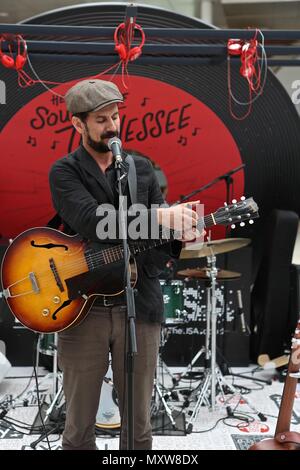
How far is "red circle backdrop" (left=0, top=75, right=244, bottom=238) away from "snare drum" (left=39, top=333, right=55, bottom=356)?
157cm

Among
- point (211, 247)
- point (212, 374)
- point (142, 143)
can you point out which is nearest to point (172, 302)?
point (211, 247)

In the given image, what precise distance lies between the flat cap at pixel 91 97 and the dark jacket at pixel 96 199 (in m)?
0.19

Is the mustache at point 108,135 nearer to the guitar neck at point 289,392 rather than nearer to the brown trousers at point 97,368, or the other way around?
the brown trousers at point 97,368

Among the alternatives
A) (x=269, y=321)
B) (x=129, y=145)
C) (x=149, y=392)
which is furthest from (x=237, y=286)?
(x=149, y=392)

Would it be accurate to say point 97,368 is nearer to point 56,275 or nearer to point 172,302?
point 56,275

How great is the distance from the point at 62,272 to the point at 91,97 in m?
0.79

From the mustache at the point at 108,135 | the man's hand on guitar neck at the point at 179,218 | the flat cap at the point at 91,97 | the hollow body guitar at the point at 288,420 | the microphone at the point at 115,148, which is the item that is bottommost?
the hollow body guitar at the point at 288,420

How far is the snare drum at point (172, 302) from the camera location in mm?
4238

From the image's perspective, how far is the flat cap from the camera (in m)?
2.18

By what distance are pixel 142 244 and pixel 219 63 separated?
7.91 ft

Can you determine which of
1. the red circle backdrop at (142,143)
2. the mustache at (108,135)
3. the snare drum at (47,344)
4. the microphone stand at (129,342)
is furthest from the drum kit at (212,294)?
the microphone stand at (129,342)

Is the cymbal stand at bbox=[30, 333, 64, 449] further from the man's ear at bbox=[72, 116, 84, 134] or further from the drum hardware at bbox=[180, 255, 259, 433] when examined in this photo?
the man's ear at bbox=[72, 116, 84, 134]

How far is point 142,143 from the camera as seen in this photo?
536cm
